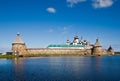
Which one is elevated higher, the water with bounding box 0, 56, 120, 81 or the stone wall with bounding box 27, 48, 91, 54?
the stone wall with bounding box 27, 48, 91, 54

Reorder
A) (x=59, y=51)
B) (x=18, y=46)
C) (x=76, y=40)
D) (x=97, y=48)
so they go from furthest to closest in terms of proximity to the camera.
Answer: (x=76, y=40), (x=59, y=51), (x=97, y=48), (x=18, y=46)

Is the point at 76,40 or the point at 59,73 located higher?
the point at 76,40

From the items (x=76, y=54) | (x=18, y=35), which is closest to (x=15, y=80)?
(x=18, y=35)

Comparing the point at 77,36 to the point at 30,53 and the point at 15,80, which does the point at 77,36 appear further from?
the point at 15,80

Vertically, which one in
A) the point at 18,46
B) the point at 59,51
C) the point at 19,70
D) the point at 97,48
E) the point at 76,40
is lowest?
the point at 19,70

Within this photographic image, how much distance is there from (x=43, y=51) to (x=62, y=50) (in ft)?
34.7

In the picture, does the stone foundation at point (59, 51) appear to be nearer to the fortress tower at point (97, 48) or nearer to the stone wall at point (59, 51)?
the stone wall at point (59, 51)

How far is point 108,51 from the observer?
16900 cm

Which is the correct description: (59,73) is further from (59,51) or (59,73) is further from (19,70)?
(59,51)

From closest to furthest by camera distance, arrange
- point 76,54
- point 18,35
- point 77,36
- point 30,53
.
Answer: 1. point 18,35
2. point 30,53
3. point 76,54
4. point 77,36

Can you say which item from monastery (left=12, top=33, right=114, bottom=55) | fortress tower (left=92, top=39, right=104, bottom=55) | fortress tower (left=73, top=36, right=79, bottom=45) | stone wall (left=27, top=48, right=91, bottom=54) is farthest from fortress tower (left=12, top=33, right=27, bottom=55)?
fortress tower (left=73, top=36, right=79, bottom=45)

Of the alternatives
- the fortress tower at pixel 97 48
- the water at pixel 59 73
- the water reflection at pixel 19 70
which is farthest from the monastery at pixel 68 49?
the water at pixel 59 73

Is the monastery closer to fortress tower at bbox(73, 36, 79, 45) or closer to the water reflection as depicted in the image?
fortress tower at bbox(73, 36, 79, 45)

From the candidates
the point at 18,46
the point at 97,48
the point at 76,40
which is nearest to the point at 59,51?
the point at 97,48
